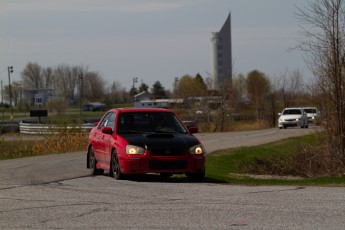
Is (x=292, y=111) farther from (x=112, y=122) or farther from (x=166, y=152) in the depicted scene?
(x=166, y=152)

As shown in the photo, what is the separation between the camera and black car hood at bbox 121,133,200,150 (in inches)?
565

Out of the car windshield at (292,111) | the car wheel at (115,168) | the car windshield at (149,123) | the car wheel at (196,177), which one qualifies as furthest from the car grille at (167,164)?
the car windshield at (292,111)

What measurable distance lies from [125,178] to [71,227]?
619 cm

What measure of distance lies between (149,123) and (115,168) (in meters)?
1.35

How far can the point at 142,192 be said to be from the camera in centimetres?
1218

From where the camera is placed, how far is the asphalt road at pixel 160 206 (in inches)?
352

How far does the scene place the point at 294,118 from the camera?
4638 centimetres

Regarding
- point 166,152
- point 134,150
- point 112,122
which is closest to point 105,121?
point 112,122

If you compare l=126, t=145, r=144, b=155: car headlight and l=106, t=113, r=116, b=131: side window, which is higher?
l=106, t=113, r=116, b=131: side window

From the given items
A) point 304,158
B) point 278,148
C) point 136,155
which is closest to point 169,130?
point 136,155

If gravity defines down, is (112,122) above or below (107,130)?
above

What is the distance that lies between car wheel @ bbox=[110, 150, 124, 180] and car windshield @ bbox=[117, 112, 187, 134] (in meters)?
0.61

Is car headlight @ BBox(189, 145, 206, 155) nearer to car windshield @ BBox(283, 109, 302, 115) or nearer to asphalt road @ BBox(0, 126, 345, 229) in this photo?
asphalt road @ BBox(0, 126, 345, 229)

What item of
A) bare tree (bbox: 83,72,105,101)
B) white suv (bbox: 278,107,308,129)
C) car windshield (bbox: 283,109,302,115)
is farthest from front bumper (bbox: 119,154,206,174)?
bare tree (bbox: 83,72,105,101)
